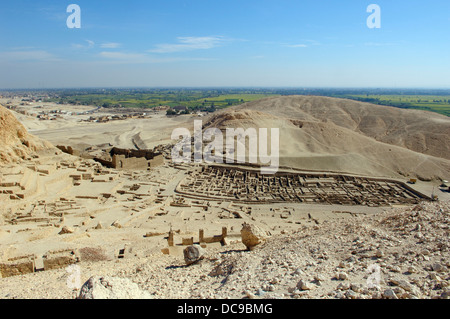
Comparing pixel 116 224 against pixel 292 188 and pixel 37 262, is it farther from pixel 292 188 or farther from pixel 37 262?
pixel 292 188

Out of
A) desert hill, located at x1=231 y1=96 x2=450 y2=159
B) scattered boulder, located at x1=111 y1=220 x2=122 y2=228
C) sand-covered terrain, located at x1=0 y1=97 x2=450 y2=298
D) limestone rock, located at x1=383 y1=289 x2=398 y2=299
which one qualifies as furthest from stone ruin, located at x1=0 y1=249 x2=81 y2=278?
desert hill, located at x1=231 y1=96 x2=450 y2=159

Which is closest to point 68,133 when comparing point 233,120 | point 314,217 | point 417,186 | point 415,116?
point 233,120

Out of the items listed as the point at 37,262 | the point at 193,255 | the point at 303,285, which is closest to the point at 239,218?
the point at 193,255

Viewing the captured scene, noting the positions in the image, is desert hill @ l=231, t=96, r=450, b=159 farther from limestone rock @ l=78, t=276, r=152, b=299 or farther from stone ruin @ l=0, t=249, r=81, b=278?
limestone rock @ l=78, t=276, r=152, b=299

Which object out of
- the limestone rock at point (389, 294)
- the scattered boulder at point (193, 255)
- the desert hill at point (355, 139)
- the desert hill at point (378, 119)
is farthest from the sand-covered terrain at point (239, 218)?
the desert hill at point (378, 119)

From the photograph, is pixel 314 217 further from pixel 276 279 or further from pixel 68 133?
pixel 68 133
